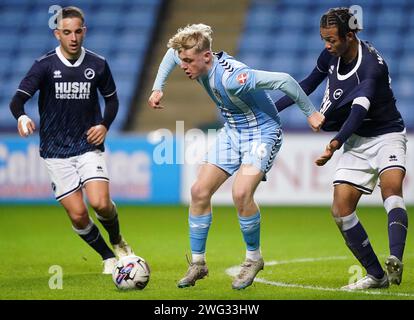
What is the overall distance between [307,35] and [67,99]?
42.2 feet

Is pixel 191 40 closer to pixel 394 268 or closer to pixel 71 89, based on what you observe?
pixel 71 89

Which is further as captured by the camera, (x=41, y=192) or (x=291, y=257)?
(x=41, y=192)

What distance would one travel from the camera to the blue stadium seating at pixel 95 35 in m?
19.6

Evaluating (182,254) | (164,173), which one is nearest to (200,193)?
(182,254)

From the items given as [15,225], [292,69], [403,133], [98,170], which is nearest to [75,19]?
[98,170]

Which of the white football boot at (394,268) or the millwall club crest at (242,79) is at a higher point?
the millwall club crest at (242,79)

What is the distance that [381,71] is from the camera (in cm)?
702

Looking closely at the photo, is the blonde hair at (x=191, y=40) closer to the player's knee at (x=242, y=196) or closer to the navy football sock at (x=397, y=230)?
the player's knee at (x=242, y=196)

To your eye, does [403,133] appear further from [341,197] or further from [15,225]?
[15,225]

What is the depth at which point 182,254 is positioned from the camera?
9.45 metres

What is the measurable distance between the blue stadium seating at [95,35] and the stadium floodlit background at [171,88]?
2 centimetres

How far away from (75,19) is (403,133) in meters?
2.83

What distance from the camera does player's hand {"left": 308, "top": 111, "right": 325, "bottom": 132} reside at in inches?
267

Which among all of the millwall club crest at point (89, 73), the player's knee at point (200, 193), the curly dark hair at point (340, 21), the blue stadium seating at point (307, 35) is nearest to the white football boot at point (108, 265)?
the player's knee at point (200, 193)
